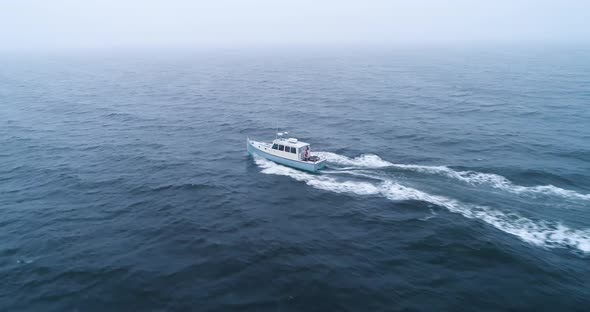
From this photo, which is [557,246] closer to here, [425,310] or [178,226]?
[425,310]

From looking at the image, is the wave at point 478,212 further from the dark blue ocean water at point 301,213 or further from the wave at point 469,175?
the wave at point 469,175

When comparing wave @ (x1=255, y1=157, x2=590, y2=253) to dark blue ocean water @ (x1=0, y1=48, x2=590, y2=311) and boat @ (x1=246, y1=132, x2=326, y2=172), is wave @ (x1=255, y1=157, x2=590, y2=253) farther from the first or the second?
boat @ (x1=246, y1=132, x2=326, y2=172)

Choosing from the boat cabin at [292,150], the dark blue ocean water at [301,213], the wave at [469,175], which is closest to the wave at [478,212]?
the dark blue ocean water at [301,213]

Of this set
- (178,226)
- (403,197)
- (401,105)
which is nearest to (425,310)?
(403,197)

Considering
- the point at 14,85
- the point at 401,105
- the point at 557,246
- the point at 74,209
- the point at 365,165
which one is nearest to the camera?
the point at 557,246

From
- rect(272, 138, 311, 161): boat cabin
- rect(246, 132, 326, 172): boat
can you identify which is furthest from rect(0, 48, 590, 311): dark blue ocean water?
rect(272, 138, 311, 161): boat cabin
